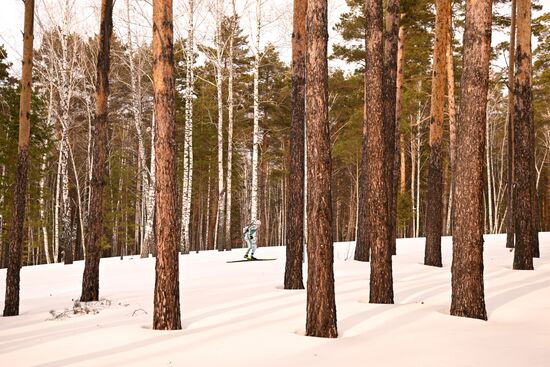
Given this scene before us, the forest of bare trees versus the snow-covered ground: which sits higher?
the forest of bare trees

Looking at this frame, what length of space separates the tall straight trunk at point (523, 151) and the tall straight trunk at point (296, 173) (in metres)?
6.23

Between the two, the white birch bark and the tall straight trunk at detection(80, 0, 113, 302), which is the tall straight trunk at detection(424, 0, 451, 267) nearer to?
the tall straight trunk at detection(80, 0, 113, 302)

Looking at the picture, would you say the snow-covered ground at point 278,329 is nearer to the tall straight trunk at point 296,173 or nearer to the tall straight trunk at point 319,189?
the tall straight trunk at point 319,189

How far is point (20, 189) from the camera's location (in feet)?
30.3

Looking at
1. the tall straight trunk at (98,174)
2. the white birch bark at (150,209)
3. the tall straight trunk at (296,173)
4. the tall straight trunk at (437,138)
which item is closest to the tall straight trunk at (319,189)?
the tall straight trunk at (296,173)

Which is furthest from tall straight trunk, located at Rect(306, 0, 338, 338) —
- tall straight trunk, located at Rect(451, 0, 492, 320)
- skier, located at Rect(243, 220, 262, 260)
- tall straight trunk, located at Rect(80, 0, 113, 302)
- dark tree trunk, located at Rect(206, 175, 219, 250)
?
dark tree trunk, located at Rect(206, 175, 219, 250)

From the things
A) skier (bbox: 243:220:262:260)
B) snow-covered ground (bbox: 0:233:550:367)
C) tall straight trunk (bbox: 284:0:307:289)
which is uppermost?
tall straight trunk (bbox: 284:0:307:289)

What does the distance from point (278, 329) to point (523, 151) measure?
9.33m

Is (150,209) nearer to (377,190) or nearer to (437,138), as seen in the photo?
(437,138)

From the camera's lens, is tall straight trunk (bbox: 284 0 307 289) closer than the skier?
Yes

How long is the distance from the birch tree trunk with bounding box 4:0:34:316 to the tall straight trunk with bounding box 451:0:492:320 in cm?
784

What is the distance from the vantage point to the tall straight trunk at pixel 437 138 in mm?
13680

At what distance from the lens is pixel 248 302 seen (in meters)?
8.71

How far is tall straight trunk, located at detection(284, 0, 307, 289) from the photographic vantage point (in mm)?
9898
